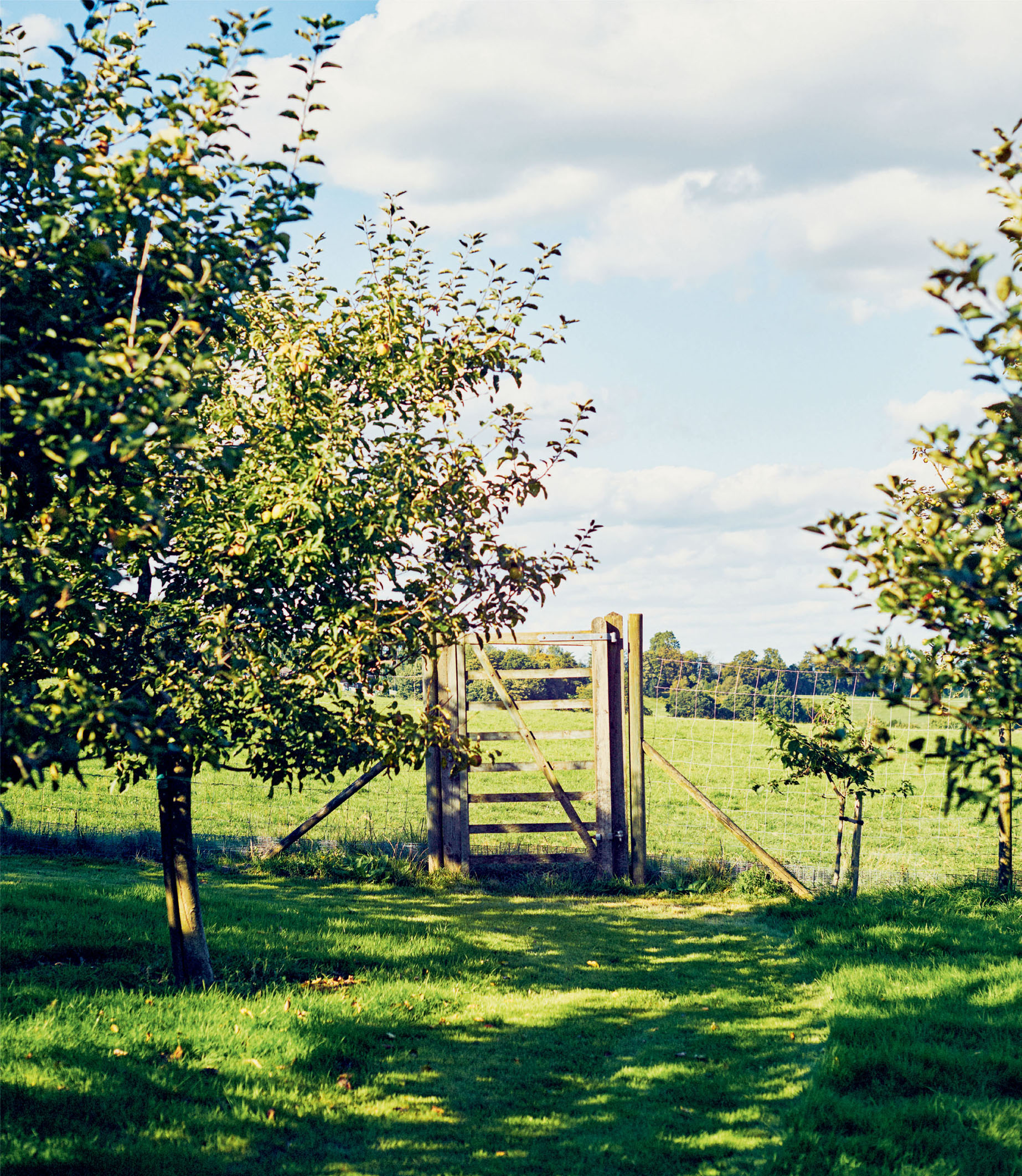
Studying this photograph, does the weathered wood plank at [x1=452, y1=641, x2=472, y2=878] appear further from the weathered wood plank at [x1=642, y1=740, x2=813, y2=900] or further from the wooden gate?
the weathered wood plank at [x1=642, y1=740, x2=813, y2=900]

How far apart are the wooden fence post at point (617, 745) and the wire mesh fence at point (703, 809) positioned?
2.81 feet

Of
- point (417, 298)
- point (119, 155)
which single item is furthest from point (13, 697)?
point (417, 298)

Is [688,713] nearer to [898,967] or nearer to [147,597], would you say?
[898,967]

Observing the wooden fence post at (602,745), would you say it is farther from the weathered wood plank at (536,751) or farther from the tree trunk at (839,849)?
the tree trunk at (839,849)

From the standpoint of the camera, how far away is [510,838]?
55.6ft

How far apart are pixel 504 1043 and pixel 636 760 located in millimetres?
6246

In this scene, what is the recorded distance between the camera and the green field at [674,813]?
14.8m

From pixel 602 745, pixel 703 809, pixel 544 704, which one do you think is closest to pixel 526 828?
pixel 602 745

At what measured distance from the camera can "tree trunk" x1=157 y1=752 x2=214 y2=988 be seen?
7504 millimetres

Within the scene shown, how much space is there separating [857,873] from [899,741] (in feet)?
29.1

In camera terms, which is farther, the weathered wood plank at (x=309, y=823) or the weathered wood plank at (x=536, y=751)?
the weathered wood plank at (x=536, y=751)

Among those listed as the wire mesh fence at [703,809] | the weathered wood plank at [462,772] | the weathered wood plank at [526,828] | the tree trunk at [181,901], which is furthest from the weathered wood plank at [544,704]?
the tree trunk at [181,901]

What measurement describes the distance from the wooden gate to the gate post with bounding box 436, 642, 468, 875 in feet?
0.03

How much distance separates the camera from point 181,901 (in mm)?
7527
